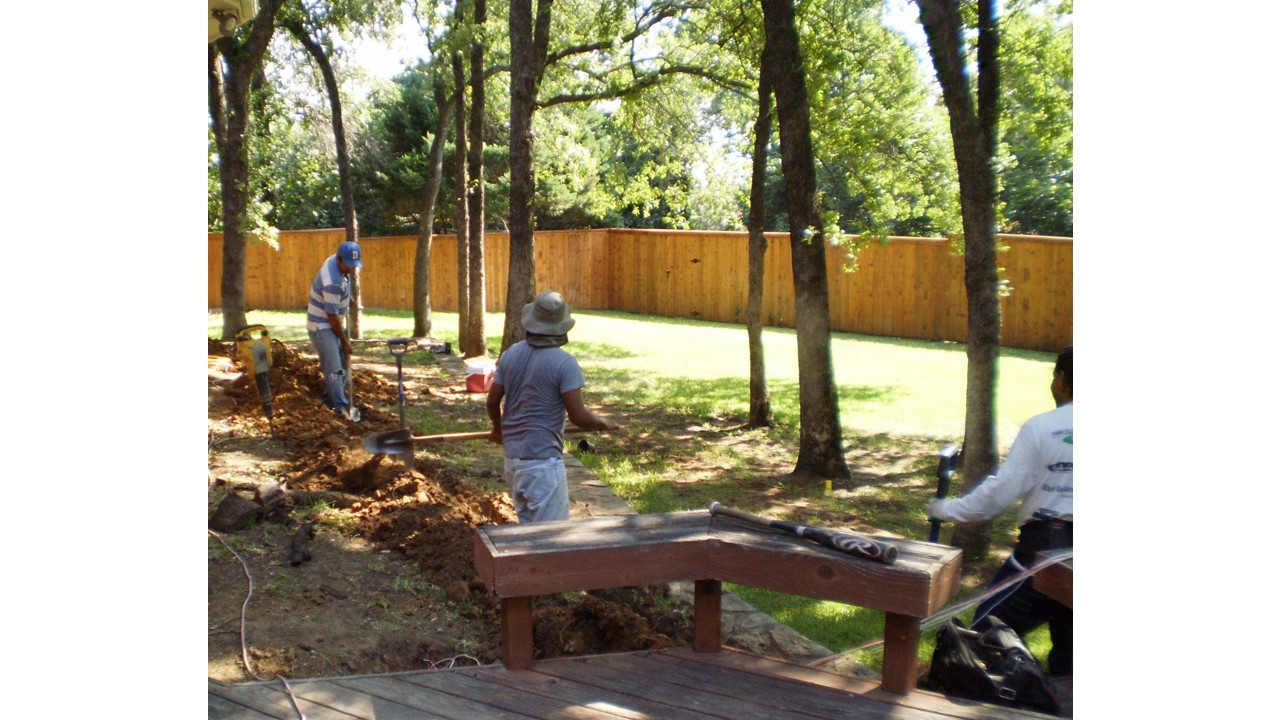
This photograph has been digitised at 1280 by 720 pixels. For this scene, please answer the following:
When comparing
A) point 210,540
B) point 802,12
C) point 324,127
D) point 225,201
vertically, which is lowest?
point 210,540

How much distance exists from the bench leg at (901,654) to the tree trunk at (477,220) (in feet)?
44.6

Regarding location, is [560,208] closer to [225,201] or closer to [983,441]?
[225,201]

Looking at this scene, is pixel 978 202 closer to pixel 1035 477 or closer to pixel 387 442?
pixel 1035 477

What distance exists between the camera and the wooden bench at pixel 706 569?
3.72 meters

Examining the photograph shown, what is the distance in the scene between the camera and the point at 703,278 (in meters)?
28.7

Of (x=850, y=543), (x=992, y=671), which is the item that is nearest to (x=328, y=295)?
(x=850, y=543)

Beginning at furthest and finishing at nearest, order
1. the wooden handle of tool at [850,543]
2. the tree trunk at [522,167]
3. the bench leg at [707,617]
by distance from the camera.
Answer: the tree trunk at [522,167], the bench leg at [707,617], the wooden handle of tool at [850,543]

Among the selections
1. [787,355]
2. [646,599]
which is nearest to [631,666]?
[646,599]

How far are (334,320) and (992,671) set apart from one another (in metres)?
7.84

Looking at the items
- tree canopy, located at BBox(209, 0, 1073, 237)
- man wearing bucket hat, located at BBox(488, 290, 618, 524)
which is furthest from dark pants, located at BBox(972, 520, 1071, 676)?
tree canopy, located at BBox(209, 0, 1073, 237)

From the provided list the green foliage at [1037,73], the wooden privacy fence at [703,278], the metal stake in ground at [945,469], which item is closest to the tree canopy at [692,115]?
the green foliage at [1037,73]

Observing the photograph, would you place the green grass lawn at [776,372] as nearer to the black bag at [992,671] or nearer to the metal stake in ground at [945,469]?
the metal stake in ground at [945,469]

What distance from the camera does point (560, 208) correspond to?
33.3 meters

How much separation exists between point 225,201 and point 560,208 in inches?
721
